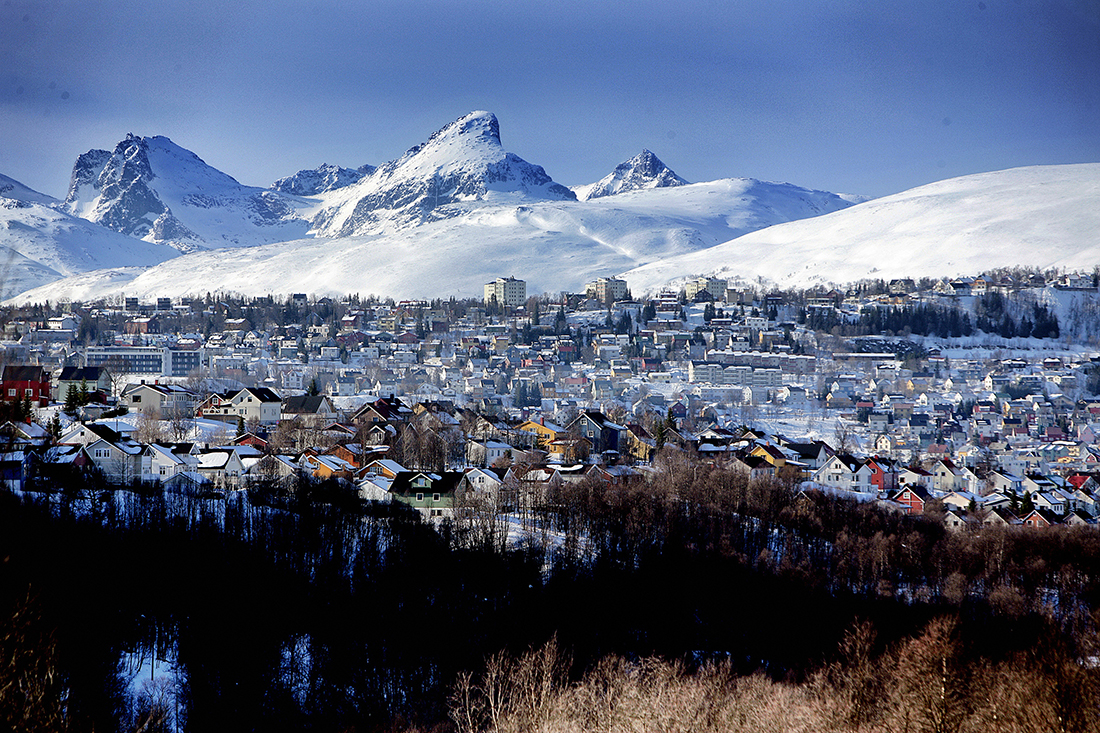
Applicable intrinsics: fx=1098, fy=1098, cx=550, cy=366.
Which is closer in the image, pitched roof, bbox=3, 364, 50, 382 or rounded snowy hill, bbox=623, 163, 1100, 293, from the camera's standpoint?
pitched roof, bbox=3, 364, 50, 382

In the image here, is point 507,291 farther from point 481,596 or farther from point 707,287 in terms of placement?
point 481,596

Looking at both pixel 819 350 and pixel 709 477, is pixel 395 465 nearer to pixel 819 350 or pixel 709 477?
pixel 709 477

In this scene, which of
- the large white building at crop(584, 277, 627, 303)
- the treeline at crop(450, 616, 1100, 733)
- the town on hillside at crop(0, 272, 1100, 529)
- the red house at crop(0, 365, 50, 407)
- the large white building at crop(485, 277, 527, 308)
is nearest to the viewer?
the treeline at crop(450, 616, 1100, 733)

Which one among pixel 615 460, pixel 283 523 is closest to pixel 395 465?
pixel 283 523

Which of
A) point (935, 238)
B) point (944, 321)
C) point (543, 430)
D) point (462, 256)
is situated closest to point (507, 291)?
point (462, 256)

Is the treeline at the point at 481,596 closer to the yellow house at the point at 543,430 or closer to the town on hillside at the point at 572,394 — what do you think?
the town on hillside at the point at 572,394

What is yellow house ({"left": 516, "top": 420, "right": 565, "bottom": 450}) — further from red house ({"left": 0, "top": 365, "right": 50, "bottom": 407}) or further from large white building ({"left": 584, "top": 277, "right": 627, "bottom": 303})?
large white building ({"left": 584, "top": 277, "right": 627, "bottom": 303})

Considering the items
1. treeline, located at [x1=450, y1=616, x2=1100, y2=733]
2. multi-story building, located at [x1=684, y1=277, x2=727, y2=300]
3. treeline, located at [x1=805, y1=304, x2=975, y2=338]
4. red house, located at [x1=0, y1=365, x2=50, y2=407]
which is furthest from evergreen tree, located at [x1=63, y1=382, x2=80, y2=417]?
multi-story building, located at [x1=684, y1=277, x2=727, y2=300]
